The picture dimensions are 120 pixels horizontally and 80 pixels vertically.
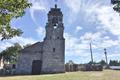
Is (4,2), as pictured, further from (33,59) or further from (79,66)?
(79,66)

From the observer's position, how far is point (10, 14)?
13281mm

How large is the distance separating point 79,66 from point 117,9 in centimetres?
4337

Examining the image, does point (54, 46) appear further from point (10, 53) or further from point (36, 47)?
point (10, 53)

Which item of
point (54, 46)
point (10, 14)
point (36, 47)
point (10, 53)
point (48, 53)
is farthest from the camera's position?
point (10, 53)

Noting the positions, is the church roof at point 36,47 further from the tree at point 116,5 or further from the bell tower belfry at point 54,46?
the tree at point 116,5

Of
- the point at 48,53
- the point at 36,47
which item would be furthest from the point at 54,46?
the point at 36,47

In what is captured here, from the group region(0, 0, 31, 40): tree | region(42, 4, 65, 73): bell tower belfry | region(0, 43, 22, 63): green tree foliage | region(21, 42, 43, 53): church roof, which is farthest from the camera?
region(0, 43, 22, 63): green tree foliage

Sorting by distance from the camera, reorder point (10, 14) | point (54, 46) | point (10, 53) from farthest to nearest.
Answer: point (10, 53) < point (54, 46) < point (10, 14)

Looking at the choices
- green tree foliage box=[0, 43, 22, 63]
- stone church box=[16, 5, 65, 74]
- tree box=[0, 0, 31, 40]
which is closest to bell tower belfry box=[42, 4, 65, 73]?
stone church box=[16, 5, 65, 74]

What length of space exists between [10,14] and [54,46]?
3782cm

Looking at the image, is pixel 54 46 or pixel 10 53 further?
pixel 10 53

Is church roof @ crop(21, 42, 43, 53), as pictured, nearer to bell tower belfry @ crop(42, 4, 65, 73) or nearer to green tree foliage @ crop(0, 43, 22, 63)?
bell tower belfry @ crop(42, 4, 65, 73)

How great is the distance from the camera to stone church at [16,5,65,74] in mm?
50875

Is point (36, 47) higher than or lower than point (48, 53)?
higher
